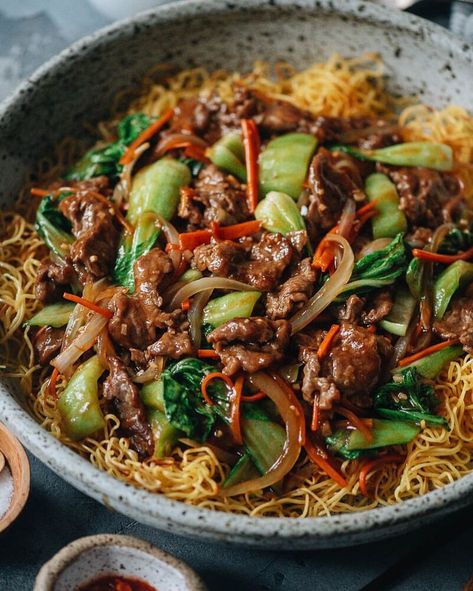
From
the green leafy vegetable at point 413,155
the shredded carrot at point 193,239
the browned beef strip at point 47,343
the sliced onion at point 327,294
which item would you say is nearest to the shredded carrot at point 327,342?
the sliced onion at point 327,294

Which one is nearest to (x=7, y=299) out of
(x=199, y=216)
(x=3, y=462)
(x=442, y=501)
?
(x=3, y=462)

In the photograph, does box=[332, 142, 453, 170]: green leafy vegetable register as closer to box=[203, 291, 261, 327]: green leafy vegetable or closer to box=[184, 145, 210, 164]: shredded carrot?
box=[184, 145, 210, 164]: shredded carrot

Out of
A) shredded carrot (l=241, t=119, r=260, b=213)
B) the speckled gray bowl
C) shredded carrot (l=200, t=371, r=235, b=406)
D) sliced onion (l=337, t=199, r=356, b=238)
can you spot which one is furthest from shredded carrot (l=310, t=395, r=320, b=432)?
the speckled gray bowl

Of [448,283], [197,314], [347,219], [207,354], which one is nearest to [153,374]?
[207,354]

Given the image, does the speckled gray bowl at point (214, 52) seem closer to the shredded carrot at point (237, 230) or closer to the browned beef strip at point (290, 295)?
the shredded carrot at point (237, 230)

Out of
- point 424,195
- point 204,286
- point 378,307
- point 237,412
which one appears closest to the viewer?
point 237,412

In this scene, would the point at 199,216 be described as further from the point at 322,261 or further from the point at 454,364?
the point at 454,364

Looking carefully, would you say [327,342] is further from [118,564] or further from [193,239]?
[118,564]
